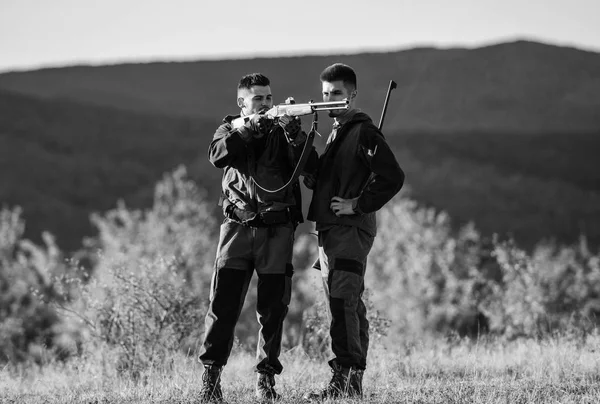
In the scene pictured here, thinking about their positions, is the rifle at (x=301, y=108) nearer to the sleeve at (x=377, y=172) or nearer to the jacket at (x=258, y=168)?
the jacket at (x=258, y=168)

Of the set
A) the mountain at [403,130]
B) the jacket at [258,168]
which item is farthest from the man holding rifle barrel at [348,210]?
the mountain at [403,130]

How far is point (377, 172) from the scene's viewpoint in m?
5.57

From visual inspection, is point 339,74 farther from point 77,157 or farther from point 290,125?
point 77,157

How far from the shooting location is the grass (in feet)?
18.3

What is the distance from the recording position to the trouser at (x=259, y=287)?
5.47 meters

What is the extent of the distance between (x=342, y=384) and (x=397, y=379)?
1.20 meters

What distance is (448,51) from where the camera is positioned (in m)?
106

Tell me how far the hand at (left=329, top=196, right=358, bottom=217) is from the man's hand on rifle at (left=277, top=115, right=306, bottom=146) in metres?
0.49

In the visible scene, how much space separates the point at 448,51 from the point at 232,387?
341ft

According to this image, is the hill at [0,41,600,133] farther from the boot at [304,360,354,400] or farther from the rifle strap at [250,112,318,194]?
the boot at [304,360,354,400]

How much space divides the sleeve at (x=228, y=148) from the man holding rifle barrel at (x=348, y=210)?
649 millimetres

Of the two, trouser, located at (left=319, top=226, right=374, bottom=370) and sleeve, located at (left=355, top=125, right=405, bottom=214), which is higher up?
sleeve, located at (left=355, top=125, right=405, bottom=214)

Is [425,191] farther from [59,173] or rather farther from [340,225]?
[340,225]

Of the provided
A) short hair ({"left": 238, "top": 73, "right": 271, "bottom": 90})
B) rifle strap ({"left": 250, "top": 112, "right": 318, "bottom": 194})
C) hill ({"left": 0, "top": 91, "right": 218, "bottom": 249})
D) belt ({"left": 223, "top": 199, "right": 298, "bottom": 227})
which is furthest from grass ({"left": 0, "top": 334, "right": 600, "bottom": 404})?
hill ({"left": 0, "top": 91, "right": 218, "bottom": 249})
